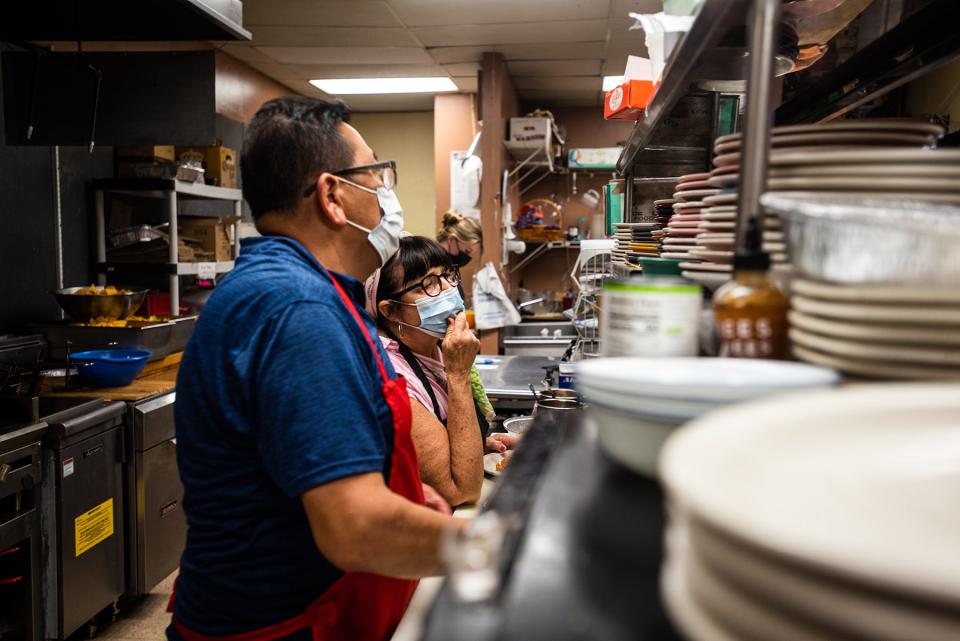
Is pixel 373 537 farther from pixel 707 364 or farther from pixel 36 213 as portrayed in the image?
pixel 36 213

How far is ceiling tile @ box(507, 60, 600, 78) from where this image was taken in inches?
232

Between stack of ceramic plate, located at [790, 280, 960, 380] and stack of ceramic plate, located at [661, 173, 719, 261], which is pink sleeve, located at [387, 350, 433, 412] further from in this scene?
stack of ceramic plate, located at [790, 280, 960, 380]

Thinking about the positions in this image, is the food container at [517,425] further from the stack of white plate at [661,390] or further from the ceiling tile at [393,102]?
the ceiling tile at [393,102]

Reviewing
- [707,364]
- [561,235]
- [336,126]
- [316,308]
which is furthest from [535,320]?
[707,364]

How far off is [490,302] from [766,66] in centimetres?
479

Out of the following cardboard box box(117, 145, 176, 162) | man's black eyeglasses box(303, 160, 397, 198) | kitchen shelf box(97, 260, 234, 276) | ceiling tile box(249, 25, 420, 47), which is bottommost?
kitchen shelf box(97, 260, 234, 276)

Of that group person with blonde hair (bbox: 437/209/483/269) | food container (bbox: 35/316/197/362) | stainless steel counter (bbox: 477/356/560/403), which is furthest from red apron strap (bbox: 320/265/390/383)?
person with blonde hair (bbox: 437/209/483/269)

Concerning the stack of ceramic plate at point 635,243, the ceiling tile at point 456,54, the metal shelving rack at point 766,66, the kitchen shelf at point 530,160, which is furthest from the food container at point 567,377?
the ceiling tile at point 456,54

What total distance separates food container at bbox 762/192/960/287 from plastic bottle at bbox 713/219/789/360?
4 centimetres

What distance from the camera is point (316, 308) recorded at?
1.22 metres

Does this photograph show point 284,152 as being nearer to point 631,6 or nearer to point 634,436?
point 634,436

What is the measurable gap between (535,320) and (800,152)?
531 centimetres

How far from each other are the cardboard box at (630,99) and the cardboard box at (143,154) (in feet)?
10.7

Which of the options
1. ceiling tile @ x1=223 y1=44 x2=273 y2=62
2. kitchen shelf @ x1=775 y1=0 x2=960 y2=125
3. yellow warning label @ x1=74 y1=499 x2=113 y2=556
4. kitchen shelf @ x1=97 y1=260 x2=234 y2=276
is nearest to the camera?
kitchen shelf @ x1=775 y1=0 x2=960 y2=125
